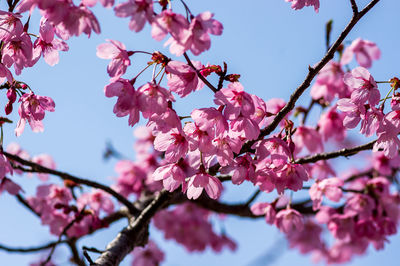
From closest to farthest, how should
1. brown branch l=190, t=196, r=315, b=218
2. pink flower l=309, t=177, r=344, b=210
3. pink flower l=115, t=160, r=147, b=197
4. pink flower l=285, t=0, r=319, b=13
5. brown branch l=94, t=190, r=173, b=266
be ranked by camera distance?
pink flower l=285, t=0, r=319, b=13
brown branch l=94, t=190, r=173, b=266
pink flower l=309, t=177, r=344, b=210
brown branch l=190, t=196, r=315, b=218
pink flower l=115, t=160, r=147, b=197

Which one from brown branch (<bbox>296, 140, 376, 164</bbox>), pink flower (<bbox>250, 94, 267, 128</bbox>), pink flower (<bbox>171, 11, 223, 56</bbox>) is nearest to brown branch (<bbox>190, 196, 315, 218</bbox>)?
brown branch (<bbox>296, 140, 376, 164</bbox>)

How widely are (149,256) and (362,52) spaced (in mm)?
3137

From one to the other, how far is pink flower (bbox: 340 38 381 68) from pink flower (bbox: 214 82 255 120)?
245 cm

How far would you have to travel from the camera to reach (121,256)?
281 cm

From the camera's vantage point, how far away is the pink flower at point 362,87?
7.44ft

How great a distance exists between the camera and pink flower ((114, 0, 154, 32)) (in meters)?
1.80

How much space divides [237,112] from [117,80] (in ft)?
1.69

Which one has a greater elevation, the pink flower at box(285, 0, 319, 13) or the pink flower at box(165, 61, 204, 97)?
the pink flower at box(285, 0, 319, 13)

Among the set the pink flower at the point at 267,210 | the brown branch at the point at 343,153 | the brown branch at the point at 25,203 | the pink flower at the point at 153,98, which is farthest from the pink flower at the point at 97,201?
the pink flower at the point at 153,98

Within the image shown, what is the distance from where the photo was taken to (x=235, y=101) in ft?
6.87

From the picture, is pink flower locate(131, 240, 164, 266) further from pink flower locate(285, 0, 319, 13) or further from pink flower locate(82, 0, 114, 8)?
pink flower locate(82, 0, 114, 8)

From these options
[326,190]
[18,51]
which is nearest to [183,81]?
[18,51]

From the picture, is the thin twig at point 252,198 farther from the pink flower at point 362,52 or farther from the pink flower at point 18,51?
the pink flower at point 18,51

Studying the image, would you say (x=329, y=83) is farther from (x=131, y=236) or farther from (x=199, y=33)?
(x=199, y=33)
